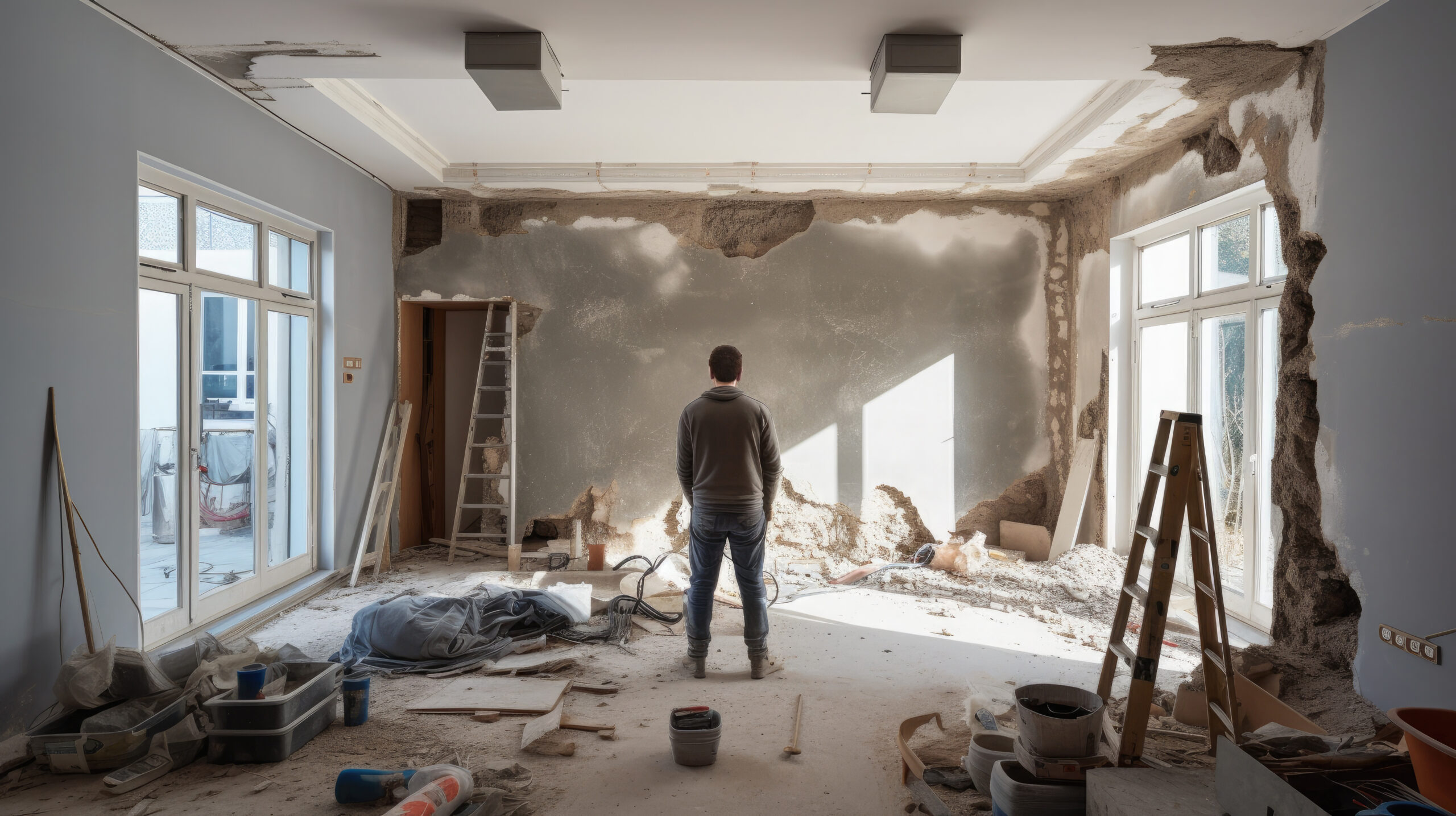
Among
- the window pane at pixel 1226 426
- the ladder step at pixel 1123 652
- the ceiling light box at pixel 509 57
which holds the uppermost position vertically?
the ceiling light box at pixel 509 57

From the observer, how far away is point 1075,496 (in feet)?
19.5

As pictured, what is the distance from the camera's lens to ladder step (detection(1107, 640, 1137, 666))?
103 inches

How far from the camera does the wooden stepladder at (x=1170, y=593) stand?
8.32 ft

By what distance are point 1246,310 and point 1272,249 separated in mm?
364

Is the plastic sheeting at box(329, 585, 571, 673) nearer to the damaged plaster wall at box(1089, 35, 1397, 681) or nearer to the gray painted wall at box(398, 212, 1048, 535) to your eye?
the gray painted wall at box(398, 212, 1048, 535)

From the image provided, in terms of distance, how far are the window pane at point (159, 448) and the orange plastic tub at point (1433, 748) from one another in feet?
15.4

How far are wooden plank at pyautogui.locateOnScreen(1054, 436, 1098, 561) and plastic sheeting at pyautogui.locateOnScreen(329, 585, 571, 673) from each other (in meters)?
3.75

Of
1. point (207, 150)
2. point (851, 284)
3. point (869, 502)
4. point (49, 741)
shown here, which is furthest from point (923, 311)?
point (49, 741)

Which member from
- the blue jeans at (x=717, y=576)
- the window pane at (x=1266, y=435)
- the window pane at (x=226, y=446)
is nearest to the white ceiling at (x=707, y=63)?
the window pane at (x=226, y=446)

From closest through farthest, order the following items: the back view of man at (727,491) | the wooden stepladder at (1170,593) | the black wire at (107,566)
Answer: the wooden stepladder at (1170,593), the black wire at (107,566), the back view of man at (727,491)

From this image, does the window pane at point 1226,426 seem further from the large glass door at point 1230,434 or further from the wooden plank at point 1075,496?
the wooden plank at point 1075,496

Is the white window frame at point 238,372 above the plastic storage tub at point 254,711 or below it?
above

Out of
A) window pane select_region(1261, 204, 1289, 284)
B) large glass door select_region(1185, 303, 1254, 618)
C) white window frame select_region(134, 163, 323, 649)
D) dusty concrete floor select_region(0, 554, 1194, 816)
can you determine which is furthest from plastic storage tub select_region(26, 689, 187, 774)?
window pane select_region(1261, 204, 1289, 284)

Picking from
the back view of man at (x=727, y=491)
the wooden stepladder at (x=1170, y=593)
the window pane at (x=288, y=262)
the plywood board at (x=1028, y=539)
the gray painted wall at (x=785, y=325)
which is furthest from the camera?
the gray painted wall at (x=785, y=325)
